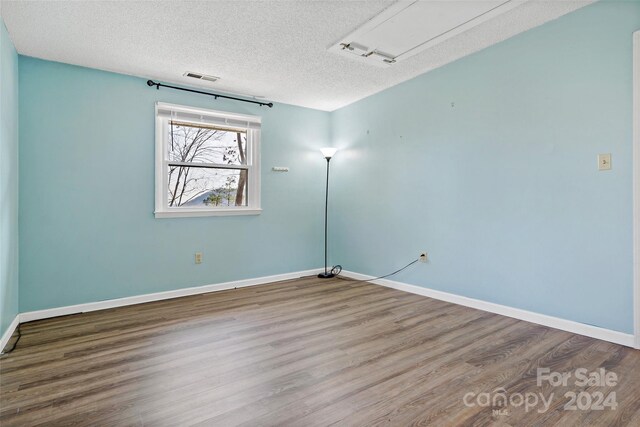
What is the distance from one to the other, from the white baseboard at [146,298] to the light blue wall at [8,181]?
0.72 ft

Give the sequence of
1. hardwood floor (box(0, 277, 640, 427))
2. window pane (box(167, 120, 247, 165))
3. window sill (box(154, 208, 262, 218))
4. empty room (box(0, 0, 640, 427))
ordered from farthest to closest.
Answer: window pane (box(167, 120, 247, 165)) → window sill (box(154, 208, 262, 218)) → empty room (box(0, 0, 640, 427)) → hardwood floor (box(0, 277, 640, 427))

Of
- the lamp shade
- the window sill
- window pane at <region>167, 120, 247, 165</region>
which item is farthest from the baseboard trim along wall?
the lamp shade

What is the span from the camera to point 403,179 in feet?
12.9

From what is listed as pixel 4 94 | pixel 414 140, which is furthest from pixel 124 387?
pixel 414 140

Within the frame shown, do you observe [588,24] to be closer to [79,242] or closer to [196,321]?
[196,321]

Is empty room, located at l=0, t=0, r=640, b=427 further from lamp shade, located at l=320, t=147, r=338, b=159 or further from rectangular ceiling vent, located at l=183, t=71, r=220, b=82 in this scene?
lamp shade, located at l=320, t=147, r=338, b=159

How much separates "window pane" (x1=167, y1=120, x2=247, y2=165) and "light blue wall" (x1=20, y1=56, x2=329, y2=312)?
0.87ft

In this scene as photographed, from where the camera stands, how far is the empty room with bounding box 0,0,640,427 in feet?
6.10

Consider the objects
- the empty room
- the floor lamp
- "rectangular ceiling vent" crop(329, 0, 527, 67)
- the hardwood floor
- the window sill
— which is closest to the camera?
the hardwood floor

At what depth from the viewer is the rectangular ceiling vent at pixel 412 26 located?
2.32m

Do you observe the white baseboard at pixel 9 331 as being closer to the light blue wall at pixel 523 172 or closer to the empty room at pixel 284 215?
the empty room at pixel 284 215

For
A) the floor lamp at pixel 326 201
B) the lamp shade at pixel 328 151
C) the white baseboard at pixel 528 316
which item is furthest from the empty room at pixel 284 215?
the lamp shade at pixel 328 151

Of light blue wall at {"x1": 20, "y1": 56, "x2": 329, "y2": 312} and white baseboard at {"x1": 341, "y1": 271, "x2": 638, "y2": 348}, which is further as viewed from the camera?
light blue wall at {"x1": 20, "y1": 56, "x2": 329, "y2": 312}

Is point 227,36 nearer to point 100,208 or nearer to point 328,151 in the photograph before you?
point 100,208
